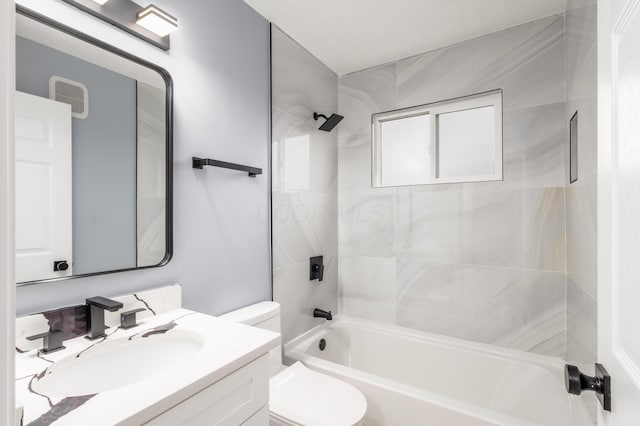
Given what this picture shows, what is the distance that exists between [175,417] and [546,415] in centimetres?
190

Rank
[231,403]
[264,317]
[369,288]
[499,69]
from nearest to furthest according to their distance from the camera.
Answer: [231,403]
[264,317]
[499,69]
[369,288]

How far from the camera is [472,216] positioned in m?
2.09

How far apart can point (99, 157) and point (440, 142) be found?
6.94 ft

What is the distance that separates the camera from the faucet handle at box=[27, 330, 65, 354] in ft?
3.07

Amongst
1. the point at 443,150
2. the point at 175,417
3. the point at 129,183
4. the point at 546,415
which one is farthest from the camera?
the point at 443,150

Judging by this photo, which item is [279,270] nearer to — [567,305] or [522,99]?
[567,305]

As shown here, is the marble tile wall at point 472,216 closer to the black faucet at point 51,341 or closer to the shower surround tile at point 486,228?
the shower surround tile at point 486,228

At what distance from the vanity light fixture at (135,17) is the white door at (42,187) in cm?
37

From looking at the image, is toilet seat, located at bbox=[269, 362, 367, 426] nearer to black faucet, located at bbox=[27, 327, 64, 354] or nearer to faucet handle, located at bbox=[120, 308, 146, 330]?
faucet handle, located at bbox=[120, 308, 146, 330]

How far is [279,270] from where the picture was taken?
6.51 feet

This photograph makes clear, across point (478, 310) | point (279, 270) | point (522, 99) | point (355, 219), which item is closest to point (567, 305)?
point (478, 310)

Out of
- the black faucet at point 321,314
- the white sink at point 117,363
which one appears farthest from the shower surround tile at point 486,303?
the white sink at point 117,363

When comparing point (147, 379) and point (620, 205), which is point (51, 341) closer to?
point (147, 379)

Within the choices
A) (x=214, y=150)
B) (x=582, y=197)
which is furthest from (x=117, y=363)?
(x=582, y=197)
